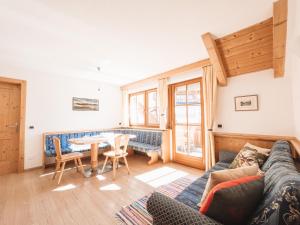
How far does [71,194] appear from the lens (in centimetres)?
245

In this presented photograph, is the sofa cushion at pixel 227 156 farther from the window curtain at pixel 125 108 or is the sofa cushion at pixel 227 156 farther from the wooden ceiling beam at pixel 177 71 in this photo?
the window curtain at pixel 125 108

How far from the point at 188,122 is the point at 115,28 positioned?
278 centimetres

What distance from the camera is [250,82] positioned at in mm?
2850

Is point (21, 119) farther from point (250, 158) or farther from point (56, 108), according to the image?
point (250, 158)

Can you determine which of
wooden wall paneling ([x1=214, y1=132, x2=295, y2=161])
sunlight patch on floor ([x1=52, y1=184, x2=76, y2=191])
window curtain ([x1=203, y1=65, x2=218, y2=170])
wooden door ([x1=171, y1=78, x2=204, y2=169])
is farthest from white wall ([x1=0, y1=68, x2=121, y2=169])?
wooden wall paneling ([x1=214, y1=132, x2=295, y2=161])

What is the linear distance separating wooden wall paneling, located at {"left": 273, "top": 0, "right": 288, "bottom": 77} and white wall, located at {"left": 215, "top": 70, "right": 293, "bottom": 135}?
241mm

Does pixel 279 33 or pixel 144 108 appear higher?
pixel 279 33

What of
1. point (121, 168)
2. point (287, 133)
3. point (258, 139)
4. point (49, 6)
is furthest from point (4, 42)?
point (287, 133)

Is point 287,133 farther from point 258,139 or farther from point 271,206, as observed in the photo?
point 271,206

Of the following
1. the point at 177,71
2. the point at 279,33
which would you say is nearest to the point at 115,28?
the point at 177,71

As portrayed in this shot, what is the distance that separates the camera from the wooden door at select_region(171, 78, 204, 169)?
3652mm

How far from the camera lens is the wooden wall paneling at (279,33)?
1673mm

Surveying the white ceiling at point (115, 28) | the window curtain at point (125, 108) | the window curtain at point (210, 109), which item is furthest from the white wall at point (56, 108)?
the window curtain at point (210, 109)

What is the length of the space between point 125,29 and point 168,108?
2.51 m
